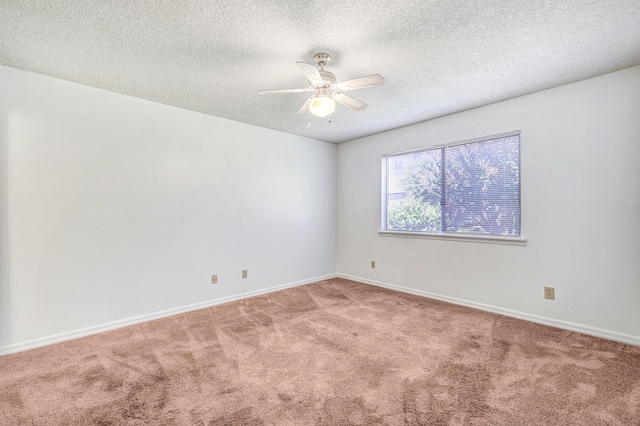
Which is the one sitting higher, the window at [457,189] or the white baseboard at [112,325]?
the window at [457,189]

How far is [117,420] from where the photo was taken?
62.3 inches

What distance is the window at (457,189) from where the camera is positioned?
319 cm

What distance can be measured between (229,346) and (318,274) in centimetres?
243

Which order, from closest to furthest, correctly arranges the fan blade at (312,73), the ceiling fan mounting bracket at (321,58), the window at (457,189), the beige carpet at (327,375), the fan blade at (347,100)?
the beige carpet at (327,375)
the fan blade at (312,73)
the ceiling fan mounting bracket at (321,58)
the fan blade at (347,100)
the window at (457,189)

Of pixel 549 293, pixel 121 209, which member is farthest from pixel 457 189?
pixel 121 209

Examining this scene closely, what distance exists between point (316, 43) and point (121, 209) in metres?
2.45

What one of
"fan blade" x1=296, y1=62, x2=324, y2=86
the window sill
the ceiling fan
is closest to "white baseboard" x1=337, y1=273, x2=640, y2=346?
the window sill

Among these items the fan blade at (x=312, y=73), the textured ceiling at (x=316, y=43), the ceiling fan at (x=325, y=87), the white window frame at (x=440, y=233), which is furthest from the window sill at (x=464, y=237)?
the fan blade at (x=312, y=73)

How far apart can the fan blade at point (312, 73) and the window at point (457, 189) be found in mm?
2252

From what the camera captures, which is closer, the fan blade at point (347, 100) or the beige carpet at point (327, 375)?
the beige carpet at point (327, 375)

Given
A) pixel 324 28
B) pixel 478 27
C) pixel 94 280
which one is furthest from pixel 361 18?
pixel 94 280

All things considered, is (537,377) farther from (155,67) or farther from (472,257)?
(155,67)

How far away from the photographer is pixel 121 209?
2922 mm

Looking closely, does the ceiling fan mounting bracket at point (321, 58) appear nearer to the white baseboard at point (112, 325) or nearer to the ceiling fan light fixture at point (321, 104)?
the ceiling fan light fixture at point (321, 104)
